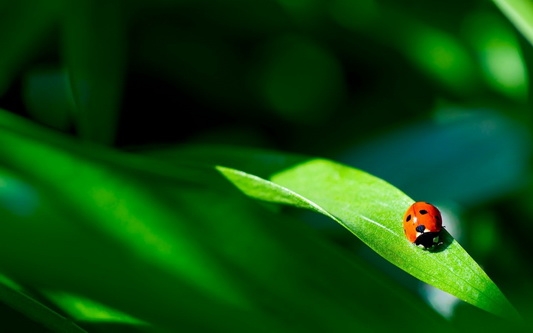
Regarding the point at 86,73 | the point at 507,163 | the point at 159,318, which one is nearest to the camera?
the point at 159,318

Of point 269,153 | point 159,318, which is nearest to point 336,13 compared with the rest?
point 269,153

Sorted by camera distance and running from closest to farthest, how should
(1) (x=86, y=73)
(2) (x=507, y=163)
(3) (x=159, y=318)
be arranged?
(3) (x=159, y=318)
(1) (x=86, y=73)
(2) (x=507, y=163)

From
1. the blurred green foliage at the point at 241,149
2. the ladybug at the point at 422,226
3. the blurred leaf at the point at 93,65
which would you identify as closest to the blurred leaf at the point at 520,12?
the blurred green foliage at the point at 241,149

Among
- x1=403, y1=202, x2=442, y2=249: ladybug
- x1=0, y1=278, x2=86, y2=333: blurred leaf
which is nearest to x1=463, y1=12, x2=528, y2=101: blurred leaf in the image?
x1=403, y1=202, x2=442, y2=249: ladybug

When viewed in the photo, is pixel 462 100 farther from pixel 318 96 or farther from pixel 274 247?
pixel 274 247

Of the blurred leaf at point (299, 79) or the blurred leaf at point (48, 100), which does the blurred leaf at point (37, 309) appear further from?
the blurred leaf at point (299, 79)

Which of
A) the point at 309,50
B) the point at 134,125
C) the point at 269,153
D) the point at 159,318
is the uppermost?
the point at 309,50

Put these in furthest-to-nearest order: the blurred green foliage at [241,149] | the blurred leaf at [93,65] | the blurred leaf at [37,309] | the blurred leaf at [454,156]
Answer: the blurred leaf at [454,156] → the blurred leaf at [93,65] → the blurred green foliage at [241,149] → the blurred leaf at [37,309]
